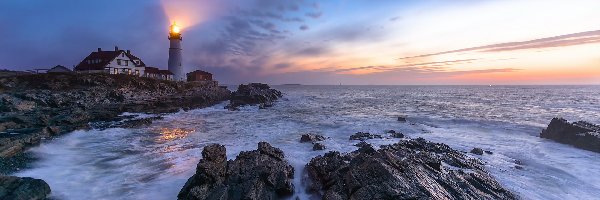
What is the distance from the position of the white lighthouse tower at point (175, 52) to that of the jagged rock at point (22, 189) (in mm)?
63620

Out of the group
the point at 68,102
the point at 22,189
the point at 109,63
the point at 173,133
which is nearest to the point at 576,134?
the point at 173,133

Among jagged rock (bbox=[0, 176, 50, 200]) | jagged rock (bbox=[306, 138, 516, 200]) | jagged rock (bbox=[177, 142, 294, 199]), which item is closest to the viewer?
jagged rock (bbox=[306, 138, 516, 200])

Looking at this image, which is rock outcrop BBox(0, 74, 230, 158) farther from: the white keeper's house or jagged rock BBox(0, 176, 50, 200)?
the white keeper's house

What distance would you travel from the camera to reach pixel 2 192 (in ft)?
34.2

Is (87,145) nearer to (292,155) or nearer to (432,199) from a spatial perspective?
(292,155)

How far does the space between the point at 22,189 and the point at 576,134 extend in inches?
1304

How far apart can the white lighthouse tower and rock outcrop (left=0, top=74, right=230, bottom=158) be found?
10702mm

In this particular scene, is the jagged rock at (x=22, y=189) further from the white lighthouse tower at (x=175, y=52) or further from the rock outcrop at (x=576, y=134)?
the white lighthouse tower at (x=175, y=52)

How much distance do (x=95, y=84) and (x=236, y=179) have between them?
44.2 metres

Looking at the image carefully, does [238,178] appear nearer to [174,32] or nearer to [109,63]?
[109,63]

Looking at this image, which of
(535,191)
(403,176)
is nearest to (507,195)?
(535,191)

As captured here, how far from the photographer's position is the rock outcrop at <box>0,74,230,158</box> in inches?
872

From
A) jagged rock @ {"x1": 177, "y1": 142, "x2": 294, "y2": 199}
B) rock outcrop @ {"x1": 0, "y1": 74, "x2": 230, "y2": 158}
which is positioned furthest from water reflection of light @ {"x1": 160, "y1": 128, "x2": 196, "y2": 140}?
jagged rock @ {"x1": 177, "y1": 142, "x2": 294, "y2": 199}

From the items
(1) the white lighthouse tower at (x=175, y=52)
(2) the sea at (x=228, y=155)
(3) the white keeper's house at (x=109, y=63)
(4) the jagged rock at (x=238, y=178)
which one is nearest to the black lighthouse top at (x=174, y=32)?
(1) the white lighthouse tower at (x=175, y=52)
